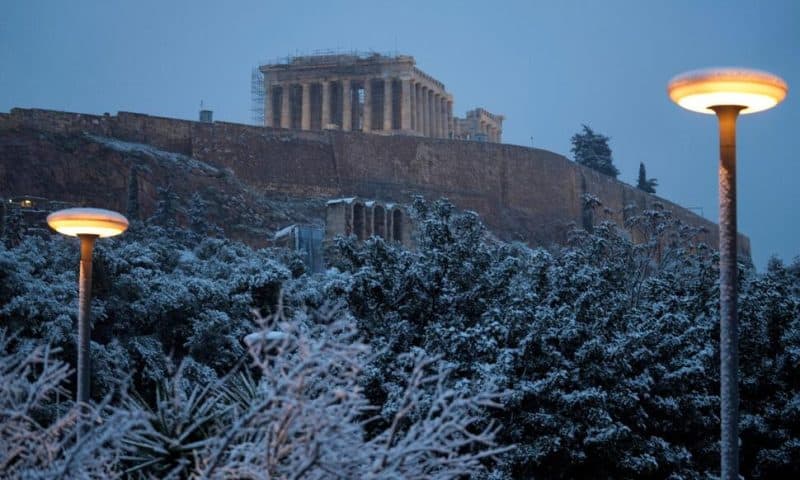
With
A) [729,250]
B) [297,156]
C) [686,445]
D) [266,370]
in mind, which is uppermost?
[297,156]

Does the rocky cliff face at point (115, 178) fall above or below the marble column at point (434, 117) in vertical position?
below

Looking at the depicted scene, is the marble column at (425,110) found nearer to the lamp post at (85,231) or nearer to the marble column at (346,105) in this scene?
the marble column at (346,105)

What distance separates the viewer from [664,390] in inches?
668

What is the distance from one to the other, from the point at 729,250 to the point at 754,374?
41.5ft

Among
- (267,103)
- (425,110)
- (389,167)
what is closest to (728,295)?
(389,167)

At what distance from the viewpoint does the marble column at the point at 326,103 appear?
70.2 metres

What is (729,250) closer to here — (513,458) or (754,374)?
(513,458)

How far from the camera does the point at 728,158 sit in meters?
7.25

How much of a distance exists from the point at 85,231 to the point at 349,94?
200ft

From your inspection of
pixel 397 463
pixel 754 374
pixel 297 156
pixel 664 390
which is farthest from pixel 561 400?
pixel 297 156

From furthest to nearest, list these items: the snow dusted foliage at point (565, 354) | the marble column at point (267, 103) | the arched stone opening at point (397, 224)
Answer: the marble column at point (267, 103) → the arched stone opening at point (397, 224) → the snow dusted foliage at point (565, 354)

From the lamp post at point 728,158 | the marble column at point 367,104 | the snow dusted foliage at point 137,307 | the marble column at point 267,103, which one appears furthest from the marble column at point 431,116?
the lamp post at point 728,158

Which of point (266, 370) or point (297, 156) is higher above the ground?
point (297, 156)

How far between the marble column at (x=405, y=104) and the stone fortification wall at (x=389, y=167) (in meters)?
12.4
